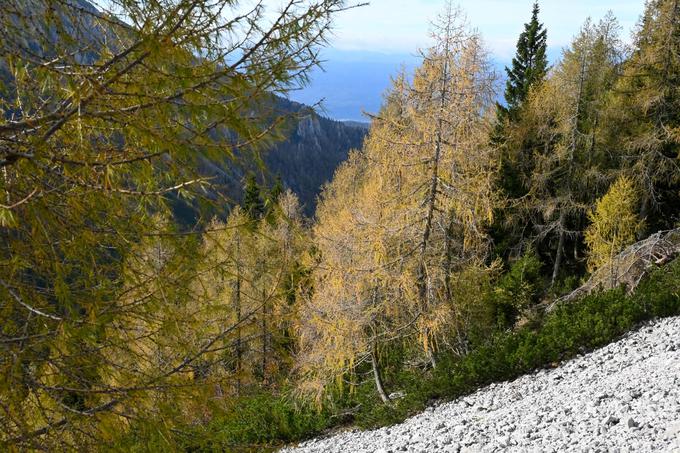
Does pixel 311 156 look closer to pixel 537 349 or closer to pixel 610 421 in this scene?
pixel 537 349

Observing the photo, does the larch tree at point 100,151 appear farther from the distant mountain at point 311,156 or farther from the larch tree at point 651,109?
the distant mountain at point 311,156


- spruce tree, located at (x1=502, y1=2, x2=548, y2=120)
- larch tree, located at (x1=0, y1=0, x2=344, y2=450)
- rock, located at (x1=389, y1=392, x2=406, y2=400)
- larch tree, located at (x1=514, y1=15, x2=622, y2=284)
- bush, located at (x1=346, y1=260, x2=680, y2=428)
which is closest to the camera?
larch tree, located at (x1=0, y1=0, x2=344, y2=450)

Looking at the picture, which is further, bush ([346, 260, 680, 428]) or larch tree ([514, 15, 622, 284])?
larch tree ([514, 15, 622, 284])

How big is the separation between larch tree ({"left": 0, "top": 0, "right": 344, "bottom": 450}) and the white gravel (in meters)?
4.96

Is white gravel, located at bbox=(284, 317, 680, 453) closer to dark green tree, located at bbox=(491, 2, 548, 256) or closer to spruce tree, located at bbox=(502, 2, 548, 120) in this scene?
dark green tree, located at bbox=(491, 2, 548, 256)

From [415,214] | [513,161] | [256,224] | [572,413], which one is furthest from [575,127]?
[256,224]

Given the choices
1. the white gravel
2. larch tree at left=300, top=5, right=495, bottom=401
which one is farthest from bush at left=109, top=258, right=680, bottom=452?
larch tree at left=300, top=5, right=495, bottom=401

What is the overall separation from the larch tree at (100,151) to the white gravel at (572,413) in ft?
16.3

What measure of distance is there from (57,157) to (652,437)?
19.6 feet

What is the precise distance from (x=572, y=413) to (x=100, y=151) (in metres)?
6.70

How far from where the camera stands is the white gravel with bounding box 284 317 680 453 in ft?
18.1

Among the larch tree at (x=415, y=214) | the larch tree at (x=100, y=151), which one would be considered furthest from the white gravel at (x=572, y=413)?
the larch tree at (x=100, y=151)

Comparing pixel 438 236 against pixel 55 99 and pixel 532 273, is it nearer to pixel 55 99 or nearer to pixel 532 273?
pixel 55 99

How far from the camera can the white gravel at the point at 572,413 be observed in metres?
5.53
